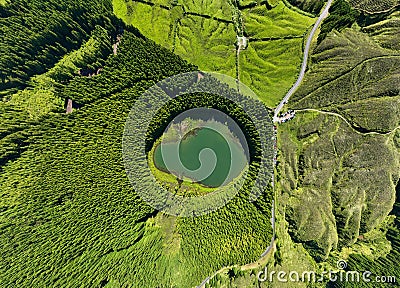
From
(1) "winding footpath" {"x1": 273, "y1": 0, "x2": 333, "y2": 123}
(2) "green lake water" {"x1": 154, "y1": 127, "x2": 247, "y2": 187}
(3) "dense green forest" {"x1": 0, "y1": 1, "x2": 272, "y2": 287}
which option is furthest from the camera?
(2) "green lake water" {"x1": 154, "y1": 127, "x2": 247, "y2": 187}

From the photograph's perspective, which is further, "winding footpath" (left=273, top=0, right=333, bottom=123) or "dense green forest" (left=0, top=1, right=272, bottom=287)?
"winding footpath" (left=273, top=0, right=333, bottom=123)

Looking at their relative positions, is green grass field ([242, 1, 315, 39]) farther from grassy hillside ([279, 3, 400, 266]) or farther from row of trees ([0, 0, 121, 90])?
row of trees ([0, 0, 121, 90])

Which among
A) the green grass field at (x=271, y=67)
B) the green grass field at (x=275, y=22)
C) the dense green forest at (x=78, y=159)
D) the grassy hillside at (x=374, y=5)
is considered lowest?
the dense green forest at (x=78, y=159)

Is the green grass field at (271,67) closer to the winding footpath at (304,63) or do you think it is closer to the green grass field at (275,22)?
the winding footpath at (304,63)

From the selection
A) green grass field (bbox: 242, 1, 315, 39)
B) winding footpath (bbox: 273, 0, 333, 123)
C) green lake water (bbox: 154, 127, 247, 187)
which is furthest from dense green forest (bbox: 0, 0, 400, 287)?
green lake water (bbox: 154, 127, 247, 187)

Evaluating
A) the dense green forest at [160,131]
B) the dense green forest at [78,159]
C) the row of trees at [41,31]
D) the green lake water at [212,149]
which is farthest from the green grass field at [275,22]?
the row of trees at [41,31]

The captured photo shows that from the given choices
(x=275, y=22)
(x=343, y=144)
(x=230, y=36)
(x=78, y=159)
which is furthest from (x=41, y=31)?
(x=343, y=144)

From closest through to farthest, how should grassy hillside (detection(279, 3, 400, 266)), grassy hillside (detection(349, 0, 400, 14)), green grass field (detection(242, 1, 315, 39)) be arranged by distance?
grassy hillside (detection(349, 0, 400, 14)) < grassy hillside (detection(279, 3, 400, 266)) < green grass field (detection(242, 1, 315, 39))

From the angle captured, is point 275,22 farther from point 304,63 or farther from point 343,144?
point 343,144

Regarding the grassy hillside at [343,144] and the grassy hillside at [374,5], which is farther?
the grassy hillside at [343,144]
